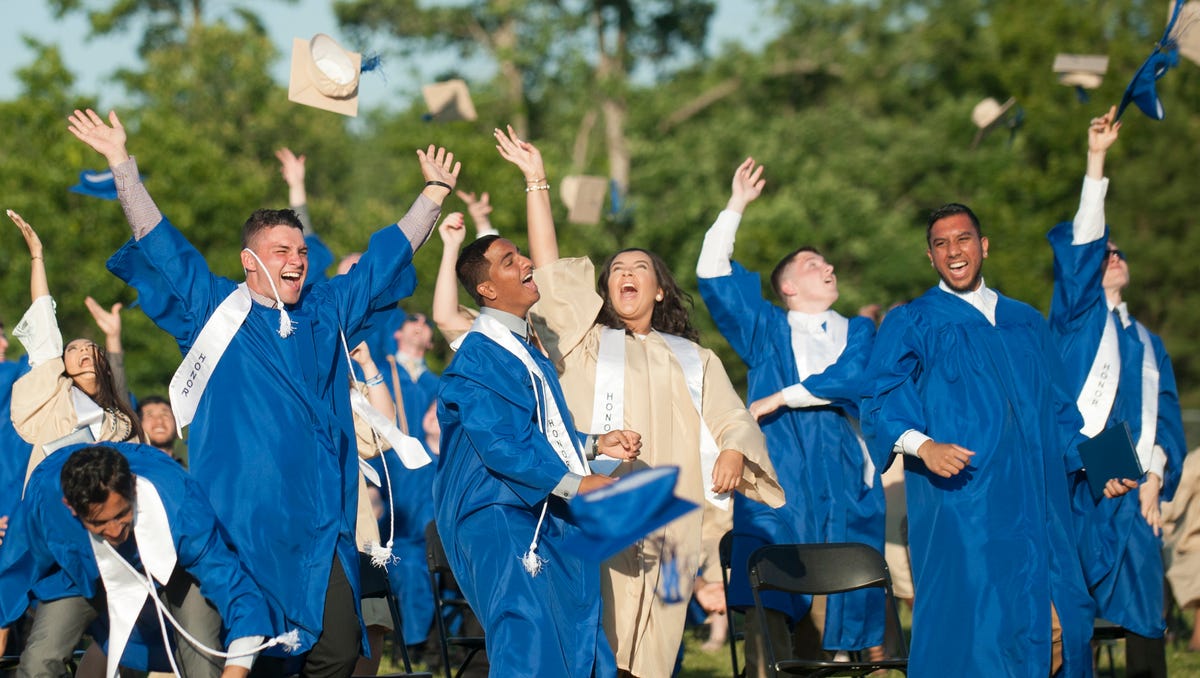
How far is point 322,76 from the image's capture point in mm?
6762

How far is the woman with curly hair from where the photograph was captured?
23.1 feet

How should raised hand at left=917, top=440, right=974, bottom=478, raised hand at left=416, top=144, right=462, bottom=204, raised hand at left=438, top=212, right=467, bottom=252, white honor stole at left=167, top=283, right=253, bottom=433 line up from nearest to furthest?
white honor stole at left=167, top=283, right=253, bottom=433 → raised hand at left=917, top=440, right=974, bottom=478 → raised hand at left=416, top=144, right=462, bottom=204 → raised hand at left=438, top=212, right=467, bottom=252

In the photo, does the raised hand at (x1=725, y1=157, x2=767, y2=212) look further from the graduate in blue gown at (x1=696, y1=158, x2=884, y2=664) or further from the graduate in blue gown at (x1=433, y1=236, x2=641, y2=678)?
the graduate in blue gown at (x1=433, y1=236, x2=641, y2=678)

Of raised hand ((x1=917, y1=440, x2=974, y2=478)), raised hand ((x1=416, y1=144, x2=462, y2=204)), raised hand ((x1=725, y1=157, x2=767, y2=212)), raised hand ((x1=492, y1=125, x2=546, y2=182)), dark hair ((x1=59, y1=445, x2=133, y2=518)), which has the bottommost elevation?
dark hair ((x1=59, y1=445, x2=133, y2=518))

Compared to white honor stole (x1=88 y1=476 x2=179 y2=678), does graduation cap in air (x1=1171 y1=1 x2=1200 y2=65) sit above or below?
above

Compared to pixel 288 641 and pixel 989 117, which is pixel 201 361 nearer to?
pixel 288 641

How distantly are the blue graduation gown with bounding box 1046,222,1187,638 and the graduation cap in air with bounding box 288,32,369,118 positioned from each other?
10.3 feet

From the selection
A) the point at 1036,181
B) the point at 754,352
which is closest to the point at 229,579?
the point at 754,352

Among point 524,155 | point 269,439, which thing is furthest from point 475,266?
point 269,439

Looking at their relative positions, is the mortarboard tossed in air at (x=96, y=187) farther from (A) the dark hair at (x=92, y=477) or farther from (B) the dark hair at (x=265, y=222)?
(A) the dark hair at (x=92, y=477)

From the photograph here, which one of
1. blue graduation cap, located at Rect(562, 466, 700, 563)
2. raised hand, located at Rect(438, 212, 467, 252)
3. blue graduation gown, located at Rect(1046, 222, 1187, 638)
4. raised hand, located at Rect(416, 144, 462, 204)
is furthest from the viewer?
blue graduation gown, located at Rect(1046, 222, 1187, 638)

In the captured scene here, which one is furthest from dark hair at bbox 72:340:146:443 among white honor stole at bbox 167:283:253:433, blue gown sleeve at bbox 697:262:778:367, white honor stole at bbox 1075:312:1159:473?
white honor stole at bbox 1075:312:1159:473

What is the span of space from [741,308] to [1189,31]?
2596 mm

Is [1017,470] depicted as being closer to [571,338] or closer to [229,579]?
[571,338]
